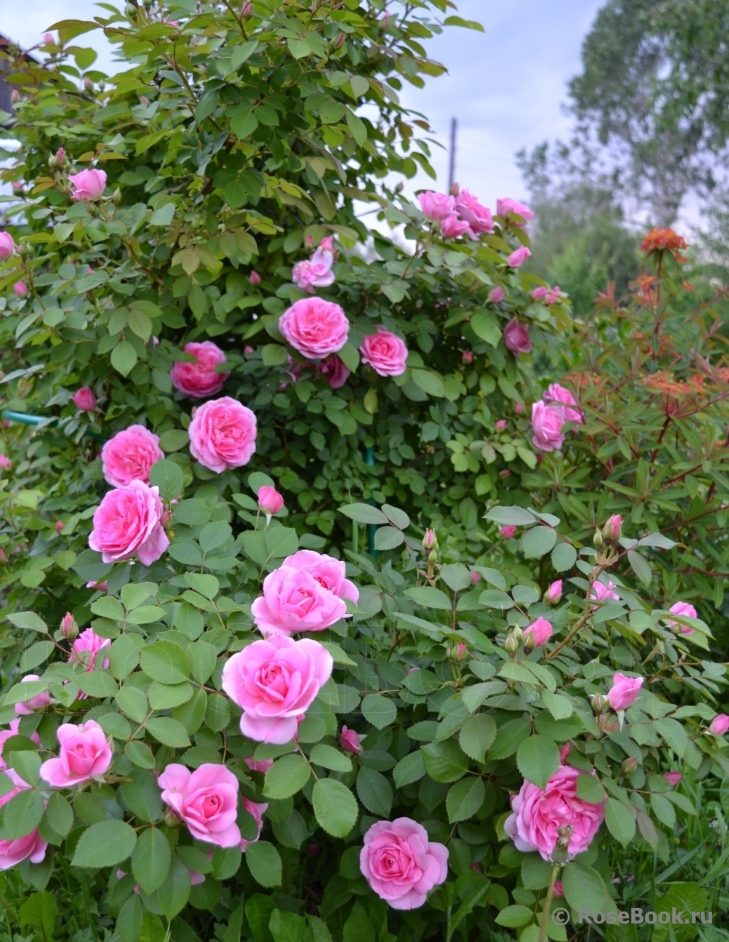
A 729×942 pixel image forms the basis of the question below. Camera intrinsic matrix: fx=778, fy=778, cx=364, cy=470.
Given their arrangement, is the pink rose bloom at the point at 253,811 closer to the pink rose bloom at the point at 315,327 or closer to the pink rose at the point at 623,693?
the pink rose at the point at 623,693

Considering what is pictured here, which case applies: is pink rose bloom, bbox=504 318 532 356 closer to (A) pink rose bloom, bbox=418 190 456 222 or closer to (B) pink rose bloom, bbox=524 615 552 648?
(A) pink rose bloom, bbox=418 190 456 222

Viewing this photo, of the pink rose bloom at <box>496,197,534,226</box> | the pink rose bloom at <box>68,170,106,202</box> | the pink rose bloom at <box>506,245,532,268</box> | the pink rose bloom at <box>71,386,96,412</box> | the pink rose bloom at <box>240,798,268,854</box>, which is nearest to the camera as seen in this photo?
the pink rose bloom at <box>240,798,268,854</box>

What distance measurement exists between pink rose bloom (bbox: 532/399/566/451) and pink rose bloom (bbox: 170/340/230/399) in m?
0.74

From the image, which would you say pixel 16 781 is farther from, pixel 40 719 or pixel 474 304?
pixel 474 304

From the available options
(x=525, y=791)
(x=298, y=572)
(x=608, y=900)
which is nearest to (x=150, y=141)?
(x=298, y=572)

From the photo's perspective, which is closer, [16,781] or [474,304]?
[16,781]

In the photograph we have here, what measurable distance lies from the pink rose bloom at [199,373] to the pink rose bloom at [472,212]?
0.66 m

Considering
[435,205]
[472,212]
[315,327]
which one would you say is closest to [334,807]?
[315,327]

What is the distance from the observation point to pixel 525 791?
98 centimetres

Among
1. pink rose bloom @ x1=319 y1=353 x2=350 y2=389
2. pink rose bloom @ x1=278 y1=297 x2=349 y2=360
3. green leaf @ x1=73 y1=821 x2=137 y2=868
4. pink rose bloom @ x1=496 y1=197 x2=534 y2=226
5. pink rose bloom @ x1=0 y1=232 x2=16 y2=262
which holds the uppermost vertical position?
pink rose bloom @ x1=496 y1=197 x2=534 y2=226

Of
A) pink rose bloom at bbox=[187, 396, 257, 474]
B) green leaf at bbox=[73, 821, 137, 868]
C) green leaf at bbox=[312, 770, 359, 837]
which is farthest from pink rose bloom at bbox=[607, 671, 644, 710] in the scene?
pink rose bloom at bbox=[187, 396, 257, 474]

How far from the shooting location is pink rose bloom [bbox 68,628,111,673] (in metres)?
1.02

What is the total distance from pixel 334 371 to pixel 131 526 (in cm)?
77

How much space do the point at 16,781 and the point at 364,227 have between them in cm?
153
